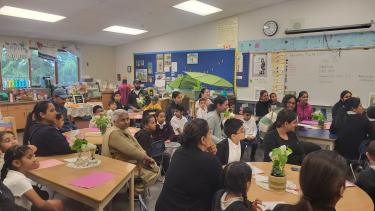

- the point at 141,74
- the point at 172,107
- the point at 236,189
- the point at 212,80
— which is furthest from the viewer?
the point at 141,74

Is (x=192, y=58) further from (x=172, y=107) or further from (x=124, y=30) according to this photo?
(x=172, y=107)

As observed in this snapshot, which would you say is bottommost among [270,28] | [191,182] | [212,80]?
[191,182]

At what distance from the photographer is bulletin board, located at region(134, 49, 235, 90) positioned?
295 inches

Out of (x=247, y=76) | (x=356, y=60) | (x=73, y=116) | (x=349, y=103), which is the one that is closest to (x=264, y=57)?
(x=247, y=76)

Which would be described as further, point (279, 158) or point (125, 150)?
point (125, 150)

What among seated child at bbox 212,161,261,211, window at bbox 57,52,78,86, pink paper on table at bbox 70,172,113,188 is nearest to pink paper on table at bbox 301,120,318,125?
seated child at bbox 212,161,261,211

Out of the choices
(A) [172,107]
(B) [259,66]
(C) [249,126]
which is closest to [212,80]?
(B) [259,66]

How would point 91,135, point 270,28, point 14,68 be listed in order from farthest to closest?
point 14,68 → point 270,28 → point 91,135

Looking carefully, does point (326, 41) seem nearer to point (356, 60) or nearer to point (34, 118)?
point (356, 60)

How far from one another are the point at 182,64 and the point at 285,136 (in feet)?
19.4

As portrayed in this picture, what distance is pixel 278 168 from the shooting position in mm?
2166

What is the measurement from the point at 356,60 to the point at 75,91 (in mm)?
7302

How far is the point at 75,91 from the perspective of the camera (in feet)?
26.7

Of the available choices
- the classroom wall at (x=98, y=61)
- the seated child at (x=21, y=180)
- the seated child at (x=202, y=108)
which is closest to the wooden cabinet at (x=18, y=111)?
the classroom wall at (x=98, y=61)
